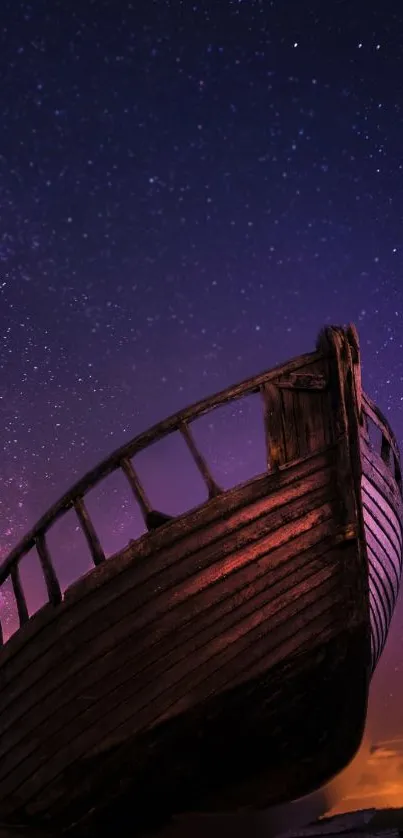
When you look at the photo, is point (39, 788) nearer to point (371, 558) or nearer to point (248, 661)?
point (248, 661)

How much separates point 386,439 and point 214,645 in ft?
11.6

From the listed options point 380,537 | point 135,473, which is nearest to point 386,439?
point 380,537

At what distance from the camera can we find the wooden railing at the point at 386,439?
662 centimetres

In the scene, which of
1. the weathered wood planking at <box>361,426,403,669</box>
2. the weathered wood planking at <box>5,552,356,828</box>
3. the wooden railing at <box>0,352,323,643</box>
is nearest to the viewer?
the weathered wood planking at <box>5,552,356,828</box>

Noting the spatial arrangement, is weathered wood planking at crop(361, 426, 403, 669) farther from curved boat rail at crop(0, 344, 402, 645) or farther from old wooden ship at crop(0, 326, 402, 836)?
curved boat rail at crop(0, 344, 402, 645)

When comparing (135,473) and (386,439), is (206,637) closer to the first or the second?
(135,473)

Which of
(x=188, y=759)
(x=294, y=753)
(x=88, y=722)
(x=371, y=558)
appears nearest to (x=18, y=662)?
(x=88, y=722)

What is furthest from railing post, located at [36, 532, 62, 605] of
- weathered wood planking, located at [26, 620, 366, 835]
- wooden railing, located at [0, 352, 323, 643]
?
weathered wood planking, located at [26, 620, 366, 835]

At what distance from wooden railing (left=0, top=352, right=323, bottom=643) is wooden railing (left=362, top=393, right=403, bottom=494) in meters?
1.16

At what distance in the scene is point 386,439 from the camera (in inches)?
288

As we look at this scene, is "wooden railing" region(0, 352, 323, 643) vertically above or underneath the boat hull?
above

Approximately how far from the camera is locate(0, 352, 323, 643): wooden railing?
5484 mm

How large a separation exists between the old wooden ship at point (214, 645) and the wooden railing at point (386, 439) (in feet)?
3.13

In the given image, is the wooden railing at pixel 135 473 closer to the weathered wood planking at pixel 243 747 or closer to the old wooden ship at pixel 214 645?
the old wooden ship at pixel 214 645
